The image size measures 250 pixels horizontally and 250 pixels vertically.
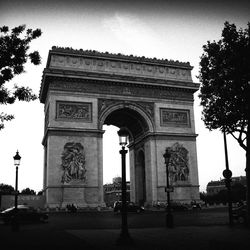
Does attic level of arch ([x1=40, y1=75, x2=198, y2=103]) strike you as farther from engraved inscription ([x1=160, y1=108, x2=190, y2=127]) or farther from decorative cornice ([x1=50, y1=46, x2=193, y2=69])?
decorative cornice ([x1=50, y1=46, x2=193, y2=69])

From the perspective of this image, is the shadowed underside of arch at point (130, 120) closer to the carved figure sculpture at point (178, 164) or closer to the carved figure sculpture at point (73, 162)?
the carved figure sculpture at point (178, 164)

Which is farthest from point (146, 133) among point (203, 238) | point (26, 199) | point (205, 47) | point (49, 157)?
point (203, 238)

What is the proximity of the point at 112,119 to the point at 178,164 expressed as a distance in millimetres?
10208

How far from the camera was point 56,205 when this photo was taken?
116ft

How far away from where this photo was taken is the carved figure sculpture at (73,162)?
36.5m

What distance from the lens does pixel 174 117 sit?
42500 mm

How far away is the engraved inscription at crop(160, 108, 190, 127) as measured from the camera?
138ft

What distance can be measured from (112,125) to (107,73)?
30.4ft

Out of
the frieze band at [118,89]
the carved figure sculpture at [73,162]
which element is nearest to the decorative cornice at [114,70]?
the frieze band at [118,89]

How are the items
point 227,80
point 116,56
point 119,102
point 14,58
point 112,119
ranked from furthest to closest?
point 112,119 < point 116,56 < point 119,102 < point 227,80 < point 14,58

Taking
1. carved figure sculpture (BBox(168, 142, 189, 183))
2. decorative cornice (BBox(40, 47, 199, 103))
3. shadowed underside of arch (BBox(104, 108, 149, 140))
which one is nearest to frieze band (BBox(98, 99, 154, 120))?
shadowed underside of arch (BBox(104, 108, 149, 140))

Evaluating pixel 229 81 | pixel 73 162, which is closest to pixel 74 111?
pixel 73 162

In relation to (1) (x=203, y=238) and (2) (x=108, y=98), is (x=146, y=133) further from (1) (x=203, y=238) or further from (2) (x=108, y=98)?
(1) (x=203, y=238)

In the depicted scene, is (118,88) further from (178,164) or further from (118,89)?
(178,164)
